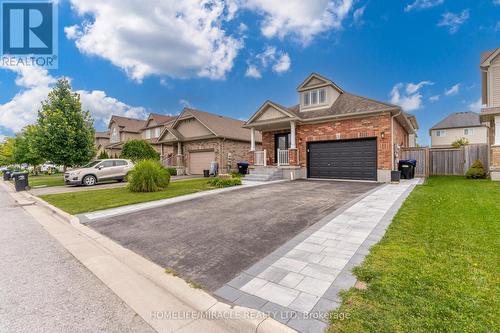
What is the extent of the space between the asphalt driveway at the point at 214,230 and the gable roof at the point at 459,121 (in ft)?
129

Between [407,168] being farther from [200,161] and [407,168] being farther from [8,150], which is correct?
[8,150]

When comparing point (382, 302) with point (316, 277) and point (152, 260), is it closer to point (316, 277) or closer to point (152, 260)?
point (316, 277)

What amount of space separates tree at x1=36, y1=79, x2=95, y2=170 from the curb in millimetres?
15609

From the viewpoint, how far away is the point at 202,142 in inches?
799

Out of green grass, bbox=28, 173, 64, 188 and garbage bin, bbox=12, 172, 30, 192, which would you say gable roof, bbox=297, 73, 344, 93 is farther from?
garbage bin, bbox=12, 172, 30, 192

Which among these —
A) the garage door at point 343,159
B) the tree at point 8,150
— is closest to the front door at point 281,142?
the garage door at point 343,159

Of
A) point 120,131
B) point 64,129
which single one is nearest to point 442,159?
point 64,129

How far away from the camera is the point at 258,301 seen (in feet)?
7.92

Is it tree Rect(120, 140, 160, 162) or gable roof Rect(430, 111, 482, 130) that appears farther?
gable roof Rect(430, 111, 482, 130)

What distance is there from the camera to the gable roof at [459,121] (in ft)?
111

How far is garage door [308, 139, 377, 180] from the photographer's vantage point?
12.5 m

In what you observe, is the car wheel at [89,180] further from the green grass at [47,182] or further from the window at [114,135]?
the window at [114,135]

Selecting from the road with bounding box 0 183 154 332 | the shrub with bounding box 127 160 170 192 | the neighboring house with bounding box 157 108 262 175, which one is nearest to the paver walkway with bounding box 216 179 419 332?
the road with bounding box 0 183 154 332

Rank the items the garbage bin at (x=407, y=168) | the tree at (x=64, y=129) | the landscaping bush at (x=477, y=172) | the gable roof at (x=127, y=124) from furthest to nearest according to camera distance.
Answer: the gable roof at (x=127, y=124), the tree at (x=64, y=129), the garbage bin at (x=407, y=168), the landscaping bush at (x=477, y=172)
